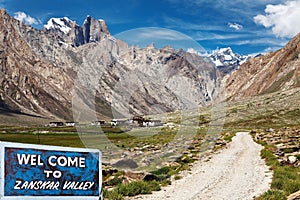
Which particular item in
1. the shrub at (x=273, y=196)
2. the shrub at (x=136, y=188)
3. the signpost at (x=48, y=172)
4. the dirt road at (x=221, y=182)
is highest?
the signpost at (x=48, y=172)

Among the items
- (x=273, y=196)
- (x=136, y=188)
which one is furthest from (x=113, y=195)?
(x=273, y=196)

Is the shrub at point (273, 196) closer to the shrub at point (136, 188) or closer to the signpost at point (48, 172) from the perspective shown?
the shrub at point (136, 188)

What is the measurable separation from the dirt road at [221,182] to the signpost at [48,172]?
8.39 meters

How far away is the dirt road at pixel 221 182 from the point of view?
21047 mm

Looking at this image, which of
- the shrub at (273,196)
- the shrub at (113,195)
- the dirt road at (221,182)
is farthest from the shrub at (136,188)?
the shrub at (273,196)

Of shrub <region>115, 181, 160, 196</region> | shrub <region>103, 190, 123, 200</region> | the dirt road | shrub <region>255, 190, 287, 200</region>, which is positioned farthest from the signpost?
shrub <region>255, 190, 287, 200</region>

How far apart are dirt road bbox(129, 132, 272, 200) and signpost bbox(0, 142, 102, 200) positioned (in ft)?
27.5

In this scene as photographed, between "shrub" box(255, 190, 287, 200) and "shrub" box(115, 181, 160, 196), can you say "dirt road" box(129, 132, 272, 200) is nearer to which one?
"shrub" box(115, 181, 160, 196)

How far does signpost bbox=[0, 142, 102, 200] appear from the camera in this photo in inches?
449

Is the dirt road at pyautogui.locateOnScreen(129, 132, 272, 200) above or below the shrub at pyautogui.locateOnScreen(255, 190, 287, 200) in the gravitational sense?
below

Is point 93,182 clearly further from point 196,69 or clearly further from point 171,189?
point 196,69

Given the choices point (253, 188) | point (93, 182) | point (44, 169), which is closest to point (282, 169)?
point (253, 188)

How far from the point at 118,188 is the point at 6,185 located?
36.3ft

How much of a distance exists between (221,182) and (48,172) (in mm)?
15714
